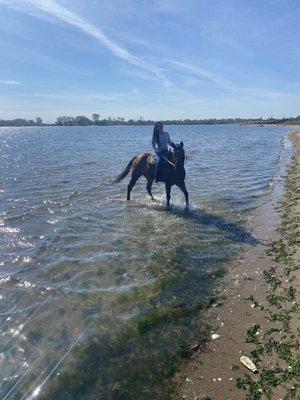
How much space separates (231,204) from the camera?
14.4m

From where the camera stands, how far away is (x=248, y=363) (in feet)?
16.6

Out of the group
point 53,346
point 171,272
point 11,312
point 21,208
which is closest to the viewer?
point 53,346

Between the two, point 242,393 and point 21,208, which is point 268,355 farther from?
point 21,208

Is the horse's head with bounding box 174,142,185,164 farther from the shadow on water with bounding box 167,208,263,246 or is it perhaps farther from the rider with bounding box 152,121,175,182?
the shadow on water with bounding box 167,208,263,246

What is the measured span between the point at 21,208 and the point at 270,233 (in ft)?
29.0

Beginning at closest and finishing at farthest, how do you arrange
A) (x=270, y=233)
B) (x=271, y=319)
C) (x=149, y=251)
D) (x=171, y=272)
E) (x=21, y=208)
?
(x=271, y=319)
(x=171, y=272)
(x=149, y=251)
(x=270, y=233)
(x=21, y=208)

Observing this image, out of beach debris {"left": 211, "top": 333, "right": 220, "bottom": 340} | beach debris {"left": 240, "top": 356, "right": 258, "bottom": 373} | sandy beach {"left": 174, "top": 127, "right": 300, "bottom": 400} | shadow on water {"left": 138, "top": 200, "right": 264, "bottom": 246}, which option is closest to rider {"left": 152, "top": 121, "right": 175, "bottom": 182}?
shadow on water {"left": 138, "top": 200, "right": 264, "bottom": 246}

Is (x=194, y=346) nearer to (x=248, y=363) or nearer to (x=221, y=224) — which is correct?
(x=248, y=363)

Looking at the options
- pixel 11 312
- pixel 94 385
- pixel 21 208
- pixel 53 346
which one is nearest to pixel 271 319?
pixel 94 385

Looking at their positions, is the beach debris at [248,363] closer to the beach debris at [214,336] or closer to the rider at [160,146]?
the beach debris at [214,336]

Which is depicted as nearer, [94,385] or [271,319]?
[94,385]

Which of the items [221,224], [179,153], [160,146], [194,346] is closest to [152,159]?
[160,146]

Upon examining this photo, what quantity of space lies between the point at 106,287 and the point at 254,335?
296cm

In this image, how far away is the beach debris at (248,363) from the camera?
4.94 m
